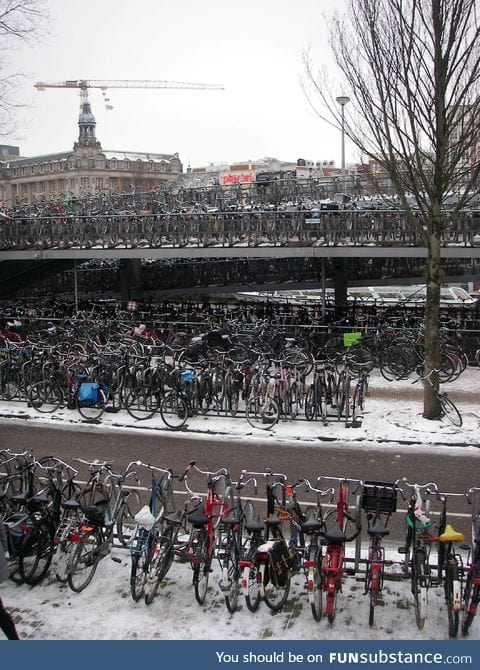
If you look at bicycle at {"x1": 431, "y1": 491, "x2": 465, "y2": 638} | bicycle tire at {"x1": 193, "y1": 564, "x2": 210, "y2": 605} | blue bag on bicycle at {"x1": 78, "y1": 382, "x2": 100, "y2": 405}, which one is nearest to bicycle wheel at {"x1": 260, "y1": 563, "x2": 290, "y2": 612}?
bicycle tire at {"x1": 193, "y1": 564, "x2": 210, "y2": 605}

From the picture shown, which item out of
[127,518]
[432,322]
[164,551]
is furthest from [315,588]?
[432,322]

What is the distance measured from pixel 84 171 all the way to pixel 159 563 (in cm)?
9390

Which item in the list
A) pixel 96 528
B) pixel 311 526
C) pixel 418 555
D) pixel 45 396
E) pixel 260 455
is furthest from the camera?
pixel 45 396

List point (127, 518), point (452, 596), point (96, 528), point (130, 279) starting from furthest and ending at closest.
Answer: point (130, 279), point (127, 518), point (96, 528), point (452, 596)

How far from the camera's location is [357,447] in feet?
28.5

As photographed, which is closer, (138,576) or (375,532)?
(375,532)

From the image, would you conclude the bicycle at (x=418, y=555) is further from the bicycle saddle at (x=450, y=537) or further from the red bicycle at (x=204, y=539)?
the red bicycle at (x=204, y=539)

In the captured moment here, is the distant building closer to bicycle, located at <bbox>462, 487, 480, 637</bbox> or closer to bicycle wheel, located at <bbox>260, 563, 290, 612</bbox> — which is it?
bicycle wheel, located at <bbox>260, 563, 290, 612</bbox>

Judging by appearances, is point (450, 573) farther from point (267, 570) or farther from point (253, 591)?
point (253, 591)

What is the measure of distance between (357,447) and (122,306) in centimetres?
1130

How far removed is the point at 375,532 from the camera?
483 cm

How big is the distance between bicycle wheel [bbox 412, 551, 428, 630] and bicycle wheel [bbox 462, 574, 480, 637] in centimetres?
27

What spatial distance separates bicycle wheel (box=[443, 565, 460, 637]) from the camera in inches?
175
